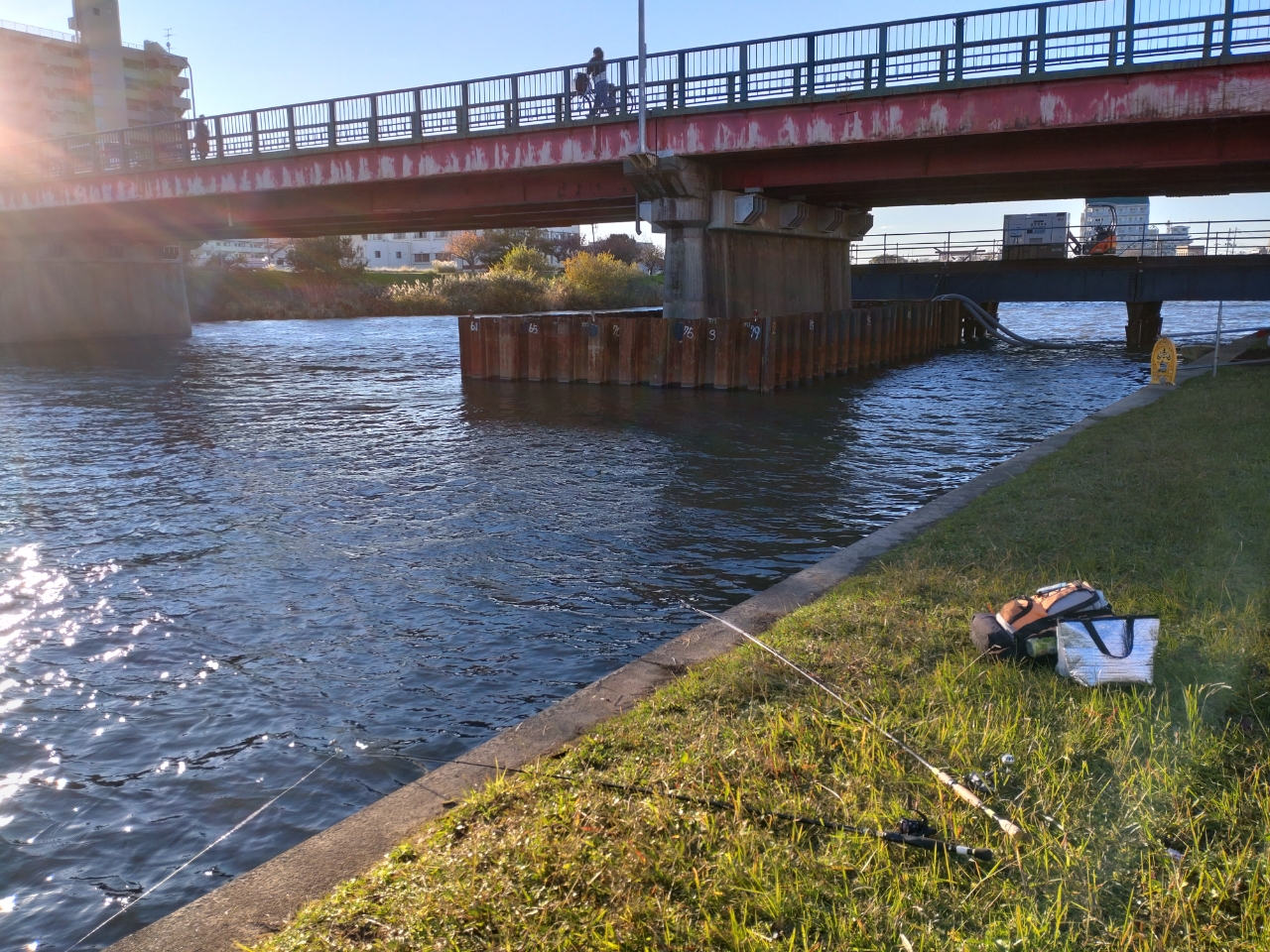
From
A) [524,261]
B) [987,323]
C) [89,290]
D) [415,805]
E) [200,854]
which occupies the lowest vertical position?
[200,854]

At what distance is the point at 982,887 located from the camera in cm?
361

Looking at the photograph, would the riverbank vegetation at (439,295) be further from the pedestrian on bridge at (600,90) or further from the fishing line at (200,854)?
the fishing line at (200,854)

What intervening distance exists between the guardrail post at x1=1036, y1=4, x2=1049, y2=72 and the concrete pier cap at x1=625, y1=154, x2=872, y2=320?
8.10 metres

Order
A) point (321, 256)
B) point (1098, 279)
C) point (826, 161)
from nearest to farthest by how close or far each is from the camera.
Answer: point (826, 161)
point (1098, 279)
point (321, 256)

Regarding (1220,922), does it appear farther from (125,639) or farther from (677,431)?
(677,431)

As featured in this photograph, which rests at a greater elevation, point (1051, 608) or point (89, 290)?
point (89, 290)

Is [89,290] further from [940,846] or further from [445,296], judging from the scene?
[940,846]

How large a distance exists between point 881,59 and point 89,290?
137 feet

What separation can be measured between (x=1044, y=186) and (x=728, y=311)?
34.1ft

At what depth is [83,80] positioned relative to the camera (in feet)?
390

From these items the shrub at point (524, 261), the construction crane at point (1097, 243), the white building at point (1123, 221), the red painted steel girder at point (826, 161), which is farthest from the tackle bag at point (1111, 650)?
the shrub at point (524, 261)

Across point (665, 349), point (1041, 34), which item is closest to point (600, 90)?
point (665, 349)

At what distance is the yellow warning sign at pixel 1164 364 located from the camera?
19500mm

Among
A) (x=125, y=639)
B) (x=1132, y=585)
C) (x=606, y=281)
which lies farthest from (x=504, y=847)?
(x=606, y=281)
